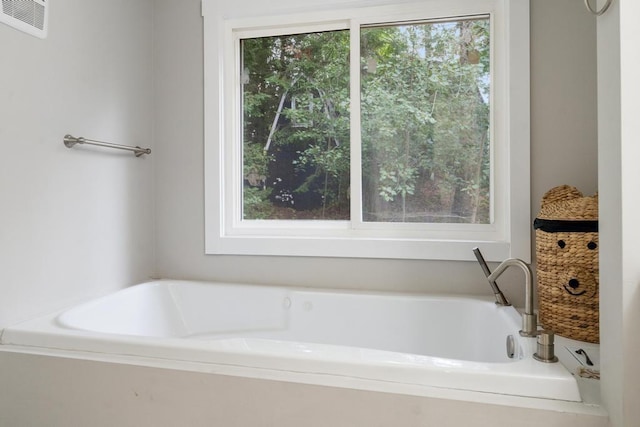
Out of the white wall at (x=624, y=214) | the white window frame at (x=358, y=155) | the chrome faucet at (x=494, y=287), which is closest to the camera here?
the white wall at (x=624, y=214)

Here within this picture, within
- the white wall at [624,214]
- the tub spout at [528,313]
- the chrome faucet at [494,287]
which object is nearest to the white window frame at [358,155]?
the chrome faucet at [494,287]

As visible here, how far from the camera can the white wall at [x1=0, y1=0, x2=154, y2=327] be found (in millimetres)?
1456

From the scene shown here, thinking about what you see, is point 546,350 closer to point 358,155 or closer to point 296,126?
point 358,155

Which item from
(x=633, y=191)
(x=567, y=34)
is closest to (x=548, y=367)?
(x=633, y=191)

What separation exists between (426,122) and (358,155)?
373mm

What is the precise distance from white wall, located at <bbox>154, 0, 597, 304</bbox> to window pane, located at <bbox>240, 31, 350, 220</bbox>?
258 mm

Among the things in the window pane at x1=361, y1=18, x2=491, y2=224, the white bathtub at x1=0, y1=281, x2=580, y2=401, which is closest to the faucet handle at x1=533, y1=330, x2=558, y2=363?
the white bathtub at x1=0, y1=281, x2=580, y2=401

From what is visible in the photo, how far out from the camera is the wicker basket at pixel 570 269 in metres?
1.34

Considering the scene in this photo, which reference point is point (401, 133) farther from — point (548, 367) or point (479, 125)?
point (548, 367)

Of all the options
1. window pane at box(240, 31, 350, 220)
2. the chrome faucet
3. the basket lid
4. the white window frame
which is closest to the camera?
the basket lid

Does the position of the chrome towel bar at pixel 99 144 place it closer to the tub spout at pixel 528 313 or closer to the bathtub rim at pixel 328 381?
the bathtub rim at pixel 328 381

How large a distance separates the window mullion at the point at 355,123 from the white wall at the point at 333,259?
1.06ft

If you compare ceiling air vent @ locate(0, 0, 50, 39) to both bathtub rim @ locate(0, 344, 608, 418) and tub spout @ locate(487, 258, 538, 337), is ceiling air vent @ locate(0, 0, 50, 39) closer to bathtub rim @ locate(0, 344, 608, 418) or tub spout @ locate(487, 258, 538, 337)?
bathtub rim @ locate(0, 344, 608, 418)

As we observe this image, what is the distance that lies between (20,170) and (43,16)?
612 mm
